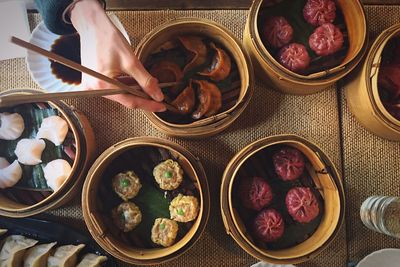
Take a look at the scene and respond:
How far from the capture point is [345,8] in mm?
1843

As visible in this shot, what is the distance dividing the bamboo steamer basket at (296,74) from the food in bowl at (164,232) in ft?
2.40

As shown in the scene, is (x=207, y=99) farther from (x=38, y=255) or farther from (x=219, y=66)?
(x=38, y=255)

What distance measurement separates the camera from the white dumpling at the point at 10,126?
5.64 feet

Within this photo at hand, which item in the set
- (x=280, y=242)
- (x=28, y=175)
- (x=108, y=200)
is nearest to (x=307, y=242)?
(x=280, y=242)

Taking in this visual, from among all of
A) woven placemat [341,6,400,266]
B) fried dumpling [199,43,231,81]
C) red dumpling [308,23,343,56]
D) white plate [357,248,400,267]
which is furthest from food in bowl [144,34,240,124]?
white plate [357,248,400,267]

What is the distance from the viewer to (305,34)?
188cm

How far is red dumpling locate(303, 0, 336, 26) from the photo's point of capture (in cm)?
182

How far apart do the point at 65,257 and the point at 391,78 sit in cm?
153

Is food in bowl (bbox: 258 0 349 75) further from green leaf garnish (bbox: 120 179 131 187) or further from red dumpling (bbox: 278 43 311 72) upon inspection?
green leaf garnish (bbox: 120 179 131 187)

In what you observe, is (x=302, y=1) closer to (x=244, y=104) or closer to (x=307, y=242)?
(x=244, y=104)

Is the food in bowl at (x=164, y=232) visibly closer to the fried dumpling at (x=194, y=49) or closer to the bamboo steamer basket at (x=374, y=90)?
the fried dumpling at (x=194, y=49)

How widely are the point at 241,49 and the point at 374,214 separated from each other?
89 cm

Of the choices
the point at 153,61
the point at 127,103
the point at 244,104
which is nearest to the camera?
the point at 127,103

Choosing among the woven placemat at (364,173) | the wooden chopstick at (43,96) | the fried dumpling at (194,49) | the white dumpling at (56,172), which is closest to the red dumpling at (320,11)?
the woven placemat at (364,173)
